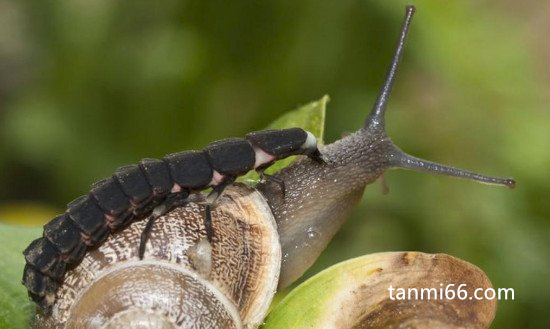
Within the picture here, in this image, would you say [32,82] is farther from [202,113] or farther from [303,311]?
[303,311]

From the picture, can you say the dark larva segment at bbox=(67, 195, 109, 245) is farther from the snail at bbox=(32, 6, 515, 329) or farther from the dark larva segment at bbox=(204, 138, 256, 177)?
the dark larva segment at bbox=(204, 138, 256, 177)

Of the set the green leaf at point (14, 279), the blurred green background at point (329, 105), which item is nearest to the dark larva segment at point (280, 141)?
the green leaf at point (14, 279)

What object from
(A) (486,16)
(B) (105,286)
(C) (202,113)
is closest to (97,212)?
(B) (105,286)

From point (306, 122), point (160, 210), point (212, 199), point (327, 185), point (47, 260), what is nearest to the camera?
point (47, 260)

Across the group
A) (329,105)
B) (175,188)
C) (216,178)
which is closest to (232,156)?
(216,178)

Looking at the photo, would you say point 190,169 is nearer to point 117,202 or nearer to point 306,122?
point 117,202

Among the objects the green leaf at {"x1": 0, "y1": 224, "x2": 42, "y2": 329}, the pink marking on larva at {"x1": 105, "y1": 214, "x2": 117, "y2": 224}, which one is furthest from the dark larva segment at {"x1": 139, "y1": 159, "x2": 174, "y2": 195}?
the green leaf at {"x1": 0, "y1": 224, "x2": 42, "y2": 329}

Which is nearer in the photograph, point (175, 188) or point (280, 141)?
point (175, 188)
